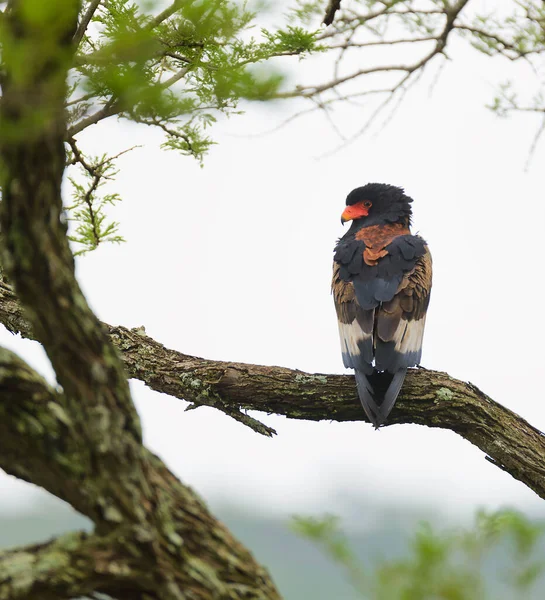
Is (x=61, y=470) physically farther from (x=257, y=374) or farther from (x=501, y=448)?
(x=501, y=448)

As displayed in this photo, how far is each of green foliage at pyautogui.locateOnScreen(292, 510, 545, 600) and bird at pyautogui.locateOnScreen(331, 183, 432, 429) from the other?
2242 millimetres

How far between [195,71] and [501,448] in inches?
92.3

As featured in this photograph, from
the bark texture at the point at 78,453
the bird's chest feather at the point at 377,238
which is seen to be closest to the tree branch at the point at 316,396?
the bird's chest feather at the point at 377,238

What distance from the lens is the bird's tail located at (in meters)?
4.16

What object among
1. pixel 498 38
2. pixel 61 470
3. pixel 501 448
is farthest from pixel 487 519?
pixel 498 38

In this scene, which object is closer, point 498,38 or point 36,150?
point 36,150

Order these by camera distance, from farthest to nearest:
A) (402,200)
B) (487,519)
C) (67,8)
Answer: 1. (402,200)
2. (487,519)
3. (67,8)

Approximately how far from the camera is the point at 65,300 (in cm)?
192

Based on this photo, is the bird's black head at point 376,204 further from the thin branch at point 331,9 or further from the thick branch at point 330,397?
the thin branch at point 331,9

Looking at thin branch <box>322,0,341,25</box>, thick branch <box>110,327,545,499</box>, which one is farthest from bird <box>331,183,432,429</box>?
thin branch <box>322,0,341,25</box>

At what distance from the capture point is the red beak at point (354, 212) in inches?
239

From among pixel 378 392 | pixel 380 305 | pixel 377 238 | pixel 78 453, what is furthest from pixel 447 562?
pixel 377 238

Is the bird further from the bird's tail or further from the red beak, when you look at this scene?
the red beak

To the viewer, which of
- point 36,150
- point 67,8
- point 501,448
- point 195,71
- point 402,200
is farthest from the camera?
point 402,200
